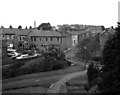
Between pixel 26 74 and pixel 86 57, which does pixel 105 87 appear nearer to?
pixel 26 74

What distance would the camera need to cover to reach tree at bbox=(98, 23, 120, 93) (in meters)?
14.6

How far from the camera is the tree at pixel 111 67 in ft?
48.1

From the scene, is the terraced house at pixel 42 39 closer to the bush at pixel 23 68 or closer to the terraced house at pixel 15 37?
the terraced house at pixel 15 37

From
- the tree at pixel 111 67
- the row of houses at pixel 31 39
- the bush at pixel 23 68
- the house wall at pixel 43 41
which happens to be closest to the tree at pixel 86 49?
the row of houses at pixel 31 39

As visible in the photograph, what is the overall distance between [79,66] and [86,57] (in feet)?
18.9

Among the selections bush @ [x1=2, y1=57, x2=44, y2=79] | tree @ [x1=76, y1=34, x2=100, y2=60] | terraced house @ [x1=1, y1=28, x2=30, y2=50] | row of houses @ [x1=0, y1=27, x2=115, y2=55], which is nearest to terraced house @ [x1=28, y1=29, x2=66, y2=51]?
row of houses @ [x1=0, y1=27, x2=115, y2=55]

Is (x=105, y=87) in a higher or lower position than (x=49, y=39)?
lower

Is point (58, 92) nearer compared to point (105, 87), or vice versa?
point (105, 87)

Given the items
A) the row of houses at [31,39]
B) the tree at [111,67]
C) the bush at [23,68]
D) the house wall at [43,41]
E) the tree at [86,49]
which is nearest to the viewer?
the tree at [111,67]

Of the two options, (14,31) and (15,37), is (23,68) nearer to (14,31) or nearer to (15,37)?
(15,37)

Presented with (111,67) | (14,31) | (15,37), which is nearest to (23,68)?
(111,67)

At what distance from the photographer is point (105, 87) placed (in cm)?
1527

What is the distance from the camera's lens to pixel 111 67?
1555cm

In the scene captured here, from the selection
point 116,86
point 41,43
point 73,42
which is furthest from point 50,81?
point 73,42
